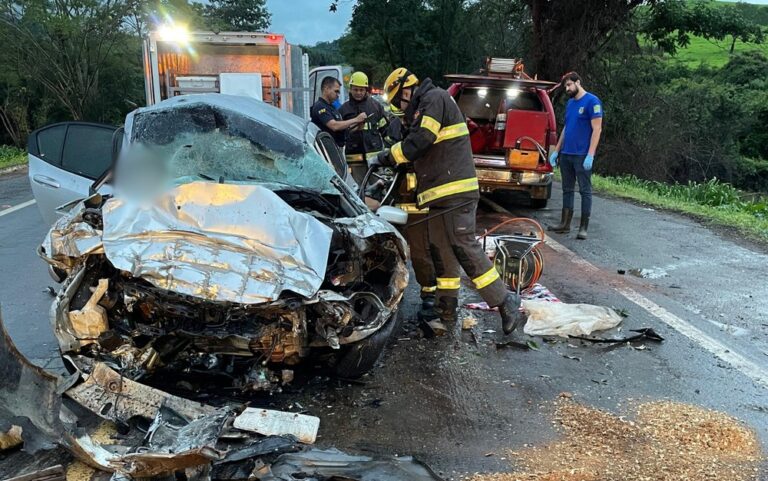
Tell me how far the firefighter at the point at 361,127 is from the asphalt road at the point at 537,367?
8.41 feet

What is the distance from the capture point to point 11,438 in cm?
286

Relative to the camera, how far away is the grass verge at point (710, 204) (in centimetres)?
826

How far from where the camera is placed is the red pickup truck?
8289 millimetres

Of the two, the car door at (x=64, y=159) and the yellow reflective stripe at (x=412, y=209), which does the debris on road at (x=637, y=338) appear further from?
the car door at (x=64, y=159)

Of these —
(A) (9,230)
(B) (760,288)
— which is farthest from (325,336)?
(A) (9,230)

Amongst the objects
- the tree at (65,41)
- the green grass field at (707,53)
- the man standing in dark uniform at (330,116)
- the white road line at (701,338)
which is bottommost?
the white road line at (701,338)

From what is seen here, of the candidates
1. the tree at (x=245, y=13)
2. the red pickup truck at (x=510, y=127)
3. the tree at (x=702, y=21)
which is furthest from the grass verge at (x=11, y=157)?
the tree at (x=245, y=13)

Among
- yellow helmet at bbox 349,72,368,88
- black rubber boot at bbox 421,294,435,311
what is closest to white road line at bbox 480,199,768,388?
black rubber boot at bbox 421,294,435,311

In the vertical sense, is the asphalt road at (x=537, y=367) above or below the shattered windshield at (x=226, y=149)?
below

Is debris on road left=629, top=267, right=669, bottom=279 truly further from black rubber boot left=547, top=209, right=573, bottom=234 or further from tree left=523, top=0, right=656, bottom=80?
tree left=523, top=0, right=656, bottom=80

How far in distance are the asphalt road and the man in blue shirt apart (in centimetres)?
120

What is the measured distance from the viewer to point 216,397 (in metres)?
3.49

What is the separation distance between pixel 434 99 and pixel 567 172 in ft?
12.3

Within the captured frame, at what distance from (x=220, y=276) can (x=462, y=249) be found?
2.05 metres
